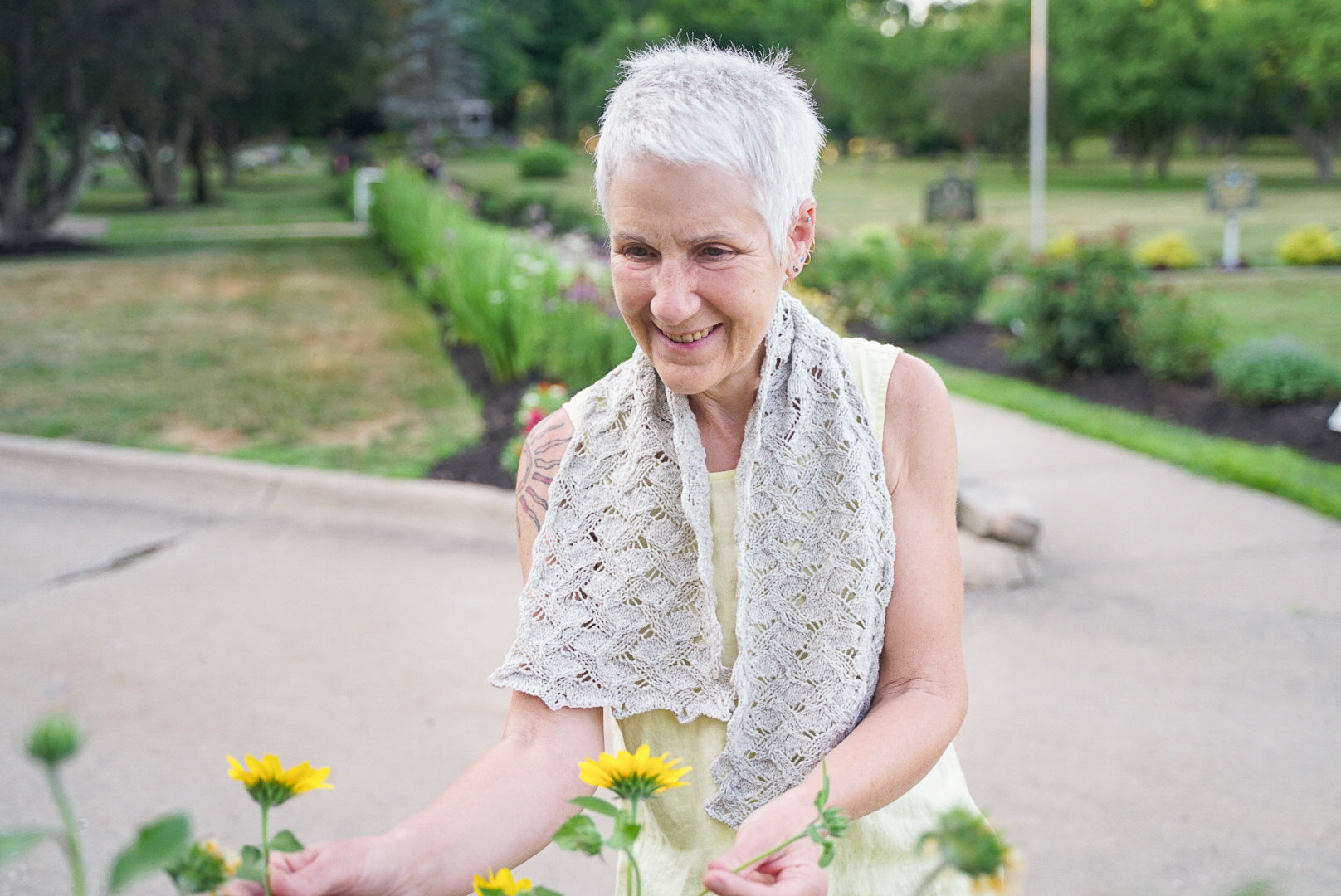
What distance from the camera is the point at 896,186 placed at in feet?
124

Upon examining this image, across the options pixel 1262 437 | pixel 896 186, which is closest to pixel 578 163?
pixel 896 186

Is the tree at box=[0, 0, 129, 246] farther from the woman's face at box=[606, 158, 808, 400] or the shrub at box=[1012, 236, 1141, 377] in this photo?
the woman's face at box=[606, 158, 808, 400]

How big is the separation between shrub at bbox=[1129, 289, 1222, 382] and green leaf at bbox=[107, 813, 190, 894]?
8.25m

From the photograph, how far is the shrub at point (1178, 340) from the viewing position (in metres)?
8.05

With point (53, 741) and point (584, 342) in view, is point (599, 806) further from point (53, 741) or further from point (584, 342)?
point (584, 342)

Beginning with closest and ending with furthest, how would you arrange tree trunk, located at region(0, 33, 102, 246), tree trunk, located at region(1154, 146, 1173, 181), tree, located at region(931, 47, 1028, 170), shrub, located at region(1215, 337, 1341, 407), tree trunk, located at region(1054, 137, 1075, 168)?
shrub, located at region(1215, 337, 1341, 407) → tree trunk, located at region(0, 33, 102, 246) → tree trunk, located at region(1154, 146, 1173, 181) → tree, located at region(931, 47, 1028, 170) → tree trunk, located at region(1054, 137, 1075, 168)

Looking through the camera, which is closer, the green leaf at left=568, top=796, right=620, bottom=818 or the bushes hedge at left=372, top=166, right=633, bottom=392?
the green leaf at left=568, top=796, right=620, bottom=818

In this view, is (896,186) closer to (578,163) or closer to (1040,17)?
(578,163)

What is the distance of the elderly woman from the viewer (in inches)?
57.4

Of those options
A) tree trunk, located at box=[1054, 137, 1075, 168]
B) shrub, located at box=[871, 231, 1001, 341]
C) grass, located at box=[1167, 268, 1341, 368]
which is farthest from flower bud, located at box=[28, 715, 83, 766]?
tree trunk, located at box=[1054, 137, 1075, 168]

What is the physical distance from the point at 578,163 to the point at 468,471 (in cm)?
4195

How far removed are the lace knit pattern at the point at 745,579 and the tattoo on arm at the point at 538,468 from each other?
0.08m

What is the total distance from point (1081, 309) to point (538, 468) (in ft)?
24.6

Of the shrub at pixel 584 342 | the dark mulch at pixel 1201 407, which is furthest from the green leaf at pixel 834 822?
the dark mulch at pixel 1201 407
